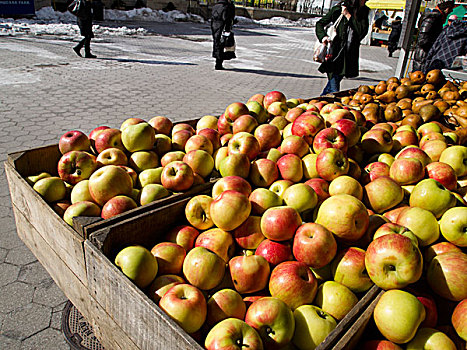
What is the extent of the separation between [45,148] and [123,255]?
1405 millimetres

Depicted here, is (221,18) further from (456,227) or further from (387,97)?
(456,227)

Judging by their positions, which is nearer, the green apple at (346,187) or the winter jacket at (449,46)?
the green apple at (346,187)

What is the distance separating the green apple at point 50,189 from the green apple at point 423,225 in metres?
2.15

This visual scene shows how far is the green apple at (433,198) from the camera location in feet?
6.44

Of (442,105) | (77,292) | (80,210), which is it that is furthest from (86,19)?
(77,292)

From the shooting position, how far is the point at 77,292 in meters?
2.00

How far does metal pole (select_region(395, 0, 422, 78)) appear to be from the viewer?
7.01m

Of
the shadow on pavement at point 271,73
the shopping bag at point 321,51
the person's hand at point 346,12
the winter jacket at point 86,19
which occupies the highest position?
the person's hand at point 346,12

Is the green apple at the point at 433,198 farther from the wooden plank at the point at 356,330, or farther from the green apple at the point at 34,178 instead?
the green apple at the point at 34,178

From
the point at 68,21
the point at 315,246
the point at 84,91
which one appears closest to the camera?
the point at 315,246

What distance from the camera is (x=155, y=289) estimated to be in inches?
67.0

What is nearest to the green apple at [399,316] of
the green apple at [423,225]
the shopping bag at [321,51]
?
the green apple at [423,225]

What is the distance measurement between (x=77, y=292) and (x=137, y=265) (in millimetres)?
611

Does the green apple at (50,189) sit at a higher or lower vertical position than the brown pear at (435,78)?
lower
